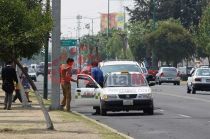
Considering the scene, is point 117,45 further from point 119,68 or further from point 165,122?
point 165,122

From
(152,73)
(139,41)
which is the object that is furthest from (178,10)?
(152,73)

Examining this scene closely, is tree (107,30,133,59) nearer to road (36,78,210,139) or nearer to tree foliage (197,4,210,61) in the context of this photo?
tree foliage (197,4,210,61)

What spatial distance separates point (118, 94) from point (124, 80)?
1.14m

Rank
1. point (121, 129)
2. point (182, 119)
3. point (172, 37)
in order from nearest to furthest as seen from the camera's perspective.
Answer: point (121, 129), point (182, 119), point (172, 37)

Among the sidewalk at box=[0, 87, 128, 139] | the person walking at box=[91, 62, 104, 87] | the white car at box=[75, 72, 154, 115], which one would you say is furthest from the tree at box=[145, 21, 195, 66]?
the sidewalk at box=[0, 87, 128, 139]

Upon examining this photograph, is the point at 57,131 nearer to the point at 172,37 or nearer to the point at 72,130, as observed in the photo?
the point at 72,130

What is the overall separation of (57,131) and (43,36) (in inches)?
92.2

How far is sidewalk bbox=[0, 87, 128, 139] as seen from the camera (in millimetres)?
19203

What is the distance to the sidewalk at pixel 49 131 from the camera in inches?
756

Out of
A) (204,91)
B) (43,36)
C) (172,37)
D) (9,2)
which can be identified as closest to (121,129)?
(43,36)

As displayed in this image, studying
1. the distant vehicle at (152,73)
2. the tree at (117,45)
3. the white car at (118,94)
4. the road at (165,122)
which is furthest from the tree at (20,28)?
the tree at (117,45)

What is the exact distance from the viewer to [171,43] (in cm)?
10088

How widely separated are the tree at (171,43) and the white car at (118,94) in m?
70.9

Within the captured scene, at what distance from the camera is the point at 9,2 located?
19.2m
